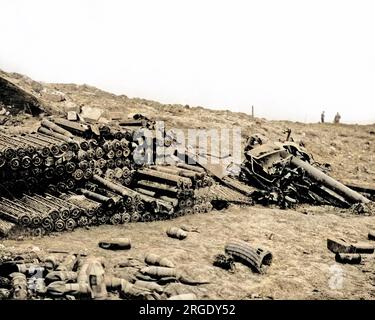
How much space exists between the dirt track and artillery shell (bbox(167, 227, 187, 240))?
5.7 inches

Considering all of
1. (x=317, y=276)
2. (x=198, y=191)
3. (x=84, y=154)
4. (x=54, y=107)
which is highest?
(x=54, y=107)

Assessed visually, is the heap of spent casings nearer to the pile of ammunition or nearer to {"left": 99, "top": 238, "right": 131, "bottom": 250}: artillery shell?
{"left": 99, "top": 238, "right": 131, "bottom": 250}: artillery shell

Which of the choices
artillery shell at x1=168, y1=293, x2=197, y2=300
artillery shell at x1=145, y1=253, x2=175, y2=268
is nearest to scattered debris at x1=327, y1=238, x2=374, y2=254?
artillery shell at x1=145, y1=253, x2=175, y2=268

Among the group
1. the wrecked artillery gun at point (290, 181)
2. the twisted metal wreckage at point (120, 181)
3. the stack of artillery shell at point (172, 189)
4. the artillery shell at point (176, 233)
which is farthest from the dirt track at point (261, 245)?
the wrecked artillery gun at point (290, 181)

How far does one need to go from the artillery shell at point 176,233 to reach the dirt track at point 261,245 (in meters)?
0.15

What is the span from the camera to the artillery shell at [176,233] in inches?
463

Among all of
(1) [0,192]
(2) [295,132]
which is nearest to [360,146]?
(2) [295,132]

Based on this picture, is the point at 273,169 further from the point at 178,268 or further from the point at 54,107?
the point at 54,107

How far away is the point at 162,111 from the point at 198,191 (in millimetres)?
13824

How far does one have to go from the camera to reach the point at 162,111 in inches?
1089

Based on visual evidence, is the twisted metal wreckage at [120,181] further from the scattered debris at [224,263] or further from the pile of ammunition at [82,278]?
the scattered debris at [224,263]

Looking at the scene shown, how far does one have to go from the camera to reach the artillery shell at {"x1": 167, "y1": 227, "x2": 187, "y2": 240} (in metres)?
11.8

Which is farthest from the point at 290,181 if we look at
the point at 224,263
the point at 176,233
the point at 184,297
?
the point at 184,297

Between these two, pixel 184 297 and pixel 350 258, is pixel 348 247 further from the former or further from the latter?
pixel 184 297
